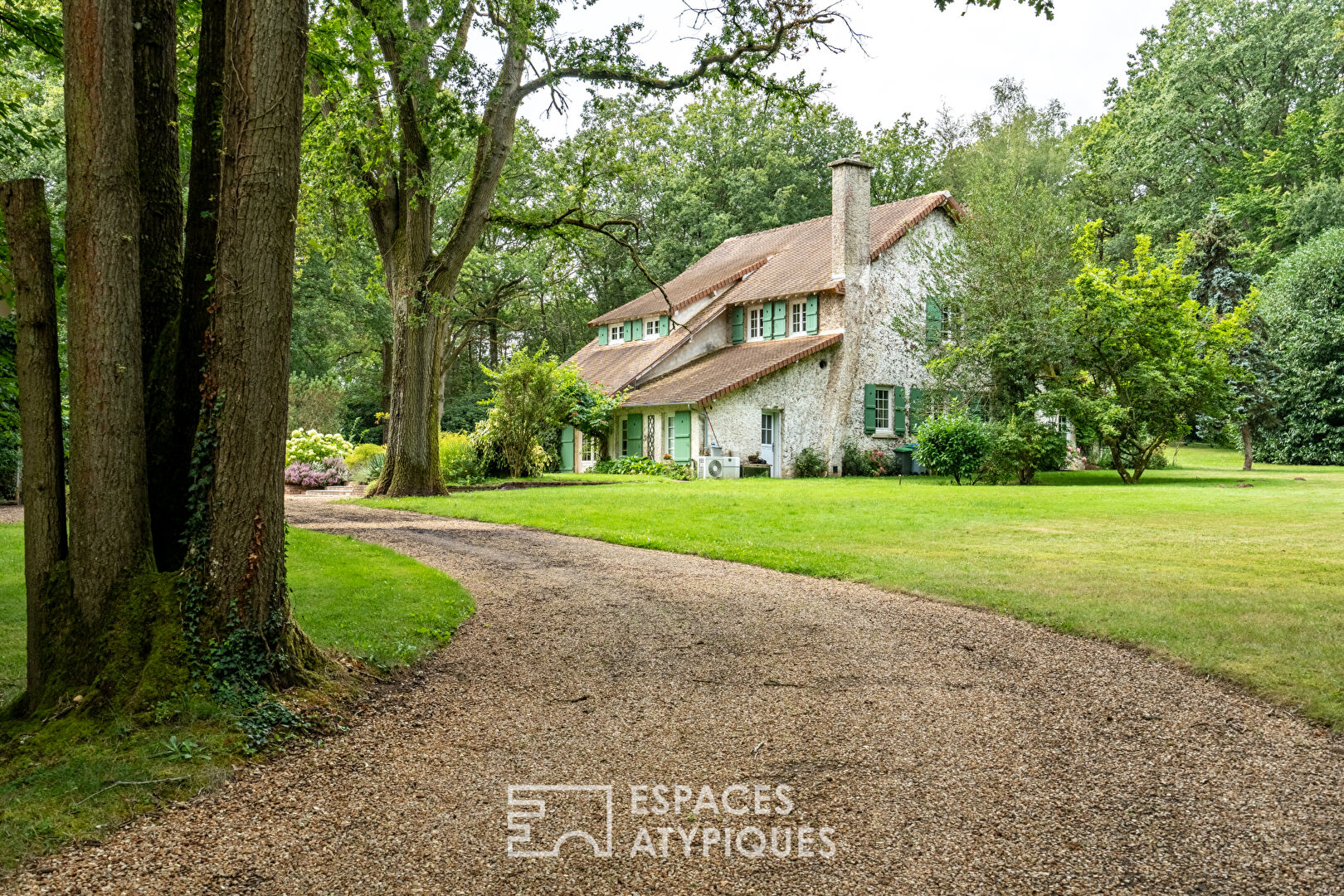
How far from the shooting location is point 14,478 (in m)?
18.3

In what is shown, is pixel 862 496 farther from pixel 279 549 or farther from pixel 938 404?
pixel 279 549

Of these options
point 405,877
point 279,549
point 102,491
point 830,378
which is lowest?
point 405,877

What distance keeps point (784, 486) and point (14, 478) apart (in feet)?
52.1

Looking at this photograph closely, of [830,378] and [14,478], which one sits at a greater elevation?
[830,378]

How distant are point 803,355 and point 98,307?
23501mm

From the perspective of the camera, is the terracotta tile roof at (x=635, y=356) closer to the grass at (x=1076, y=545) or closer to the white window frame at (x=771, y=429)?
the white window frame at (x=771, y=429)

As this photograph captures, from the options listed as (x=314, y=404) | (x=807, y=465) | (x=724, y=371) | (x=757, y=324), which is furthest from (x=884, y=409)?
(x=314, y=404)

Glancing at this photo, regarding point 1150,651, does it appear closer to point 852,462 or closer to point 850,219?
point 852,462

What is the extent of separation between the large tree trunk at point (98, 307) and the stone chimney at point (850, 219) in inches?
973

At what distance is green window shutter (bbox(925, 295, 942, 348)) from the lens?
2811 centimetres

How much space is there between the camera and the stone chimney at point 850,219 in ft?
91.6

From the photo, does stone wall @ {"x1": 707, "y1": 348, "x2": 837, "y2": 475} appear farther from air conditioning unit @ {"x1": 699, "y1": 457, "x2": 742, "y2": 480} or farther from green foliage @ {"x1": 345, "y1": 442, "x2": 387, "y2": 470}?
green foliage @ {"x1": 345, "y1": 442, "x2": 387, "y2": 470}

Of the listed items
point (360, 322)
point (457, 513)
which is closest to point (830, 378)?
point (457, 513)

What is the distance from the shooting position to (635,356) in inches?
1288
